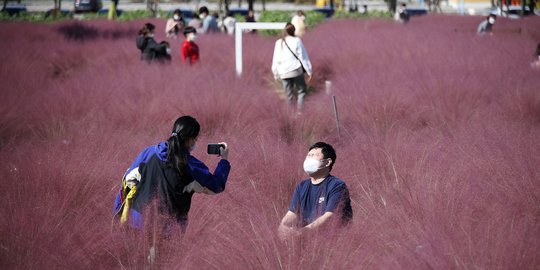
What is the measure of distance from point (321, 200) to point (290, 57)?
5302 millimetres

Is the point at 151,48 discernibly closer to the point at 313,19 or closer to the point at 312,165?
the point at 312,165

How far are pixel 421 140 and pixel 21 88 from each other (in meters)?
5.61

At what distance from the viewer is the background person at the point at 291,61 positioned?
374 inches

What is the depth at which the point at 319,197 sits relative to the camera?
4.45 meters

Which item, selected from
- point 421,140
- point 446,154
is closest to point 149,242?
point 446,154

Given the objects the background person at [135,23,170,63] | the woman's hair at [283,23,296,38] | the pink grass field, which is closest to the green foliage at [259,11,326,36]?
the pink grass field

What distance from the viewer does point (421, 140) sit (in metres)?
6.32

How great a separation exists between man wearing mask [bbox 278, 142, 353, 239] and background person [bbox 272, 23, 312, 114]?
4.80m

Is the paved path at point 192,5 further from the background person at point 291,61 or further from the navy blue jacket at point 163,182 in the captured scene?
the navy blue jacket at point 163,182

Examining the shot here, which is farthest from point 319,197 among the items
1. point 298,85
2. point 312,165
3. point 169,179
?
point 298,85

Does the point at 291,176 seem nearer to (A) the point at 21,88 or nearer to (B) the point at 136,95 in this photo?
(B) the point at 136,95

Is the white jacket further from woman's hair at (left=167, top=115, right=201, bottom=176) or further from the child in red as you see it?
woman's hair at (left=167, top=115, right=201, bottom=176)

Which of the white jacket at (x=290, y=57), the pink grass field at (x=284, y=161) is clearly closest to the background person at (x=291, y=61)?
the white jacket at (x=290, y=57)

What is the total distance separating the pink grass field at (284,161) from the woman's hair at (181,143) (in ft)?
1.26
